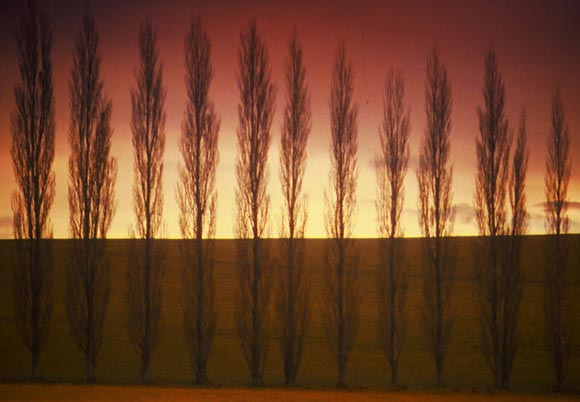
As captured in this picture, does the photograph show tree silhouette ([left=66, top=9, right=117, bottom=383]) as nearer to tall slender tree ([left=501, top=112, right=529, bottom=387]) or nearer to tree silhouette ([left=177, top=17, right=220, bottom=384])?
tree silhouette ([left=177, top=17, right=220, bottom=384])

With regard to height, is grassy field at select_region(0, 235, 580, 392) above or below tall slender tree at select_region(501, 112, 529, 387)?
below

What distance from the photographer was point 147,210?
25.8 meters

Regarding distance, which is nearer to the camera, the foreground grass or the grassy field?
the foreground grass

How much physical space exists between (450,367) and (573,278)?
24.7 m

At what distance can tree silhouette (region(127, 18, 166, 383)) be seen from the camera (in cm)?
2500

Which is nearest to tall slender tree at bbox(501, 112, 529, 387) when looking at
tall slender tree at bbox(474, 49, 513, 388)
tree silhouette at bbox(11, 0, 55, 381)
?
tall slender tree at bbox(474, 49, 513, 388)

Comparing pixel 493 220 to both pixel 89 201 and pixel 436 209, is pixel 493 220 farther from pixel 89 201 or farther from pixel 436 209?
pixel 89 201

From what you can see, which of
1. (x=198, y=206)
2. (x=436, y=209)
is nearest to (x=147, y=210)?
(x=198, y=206)

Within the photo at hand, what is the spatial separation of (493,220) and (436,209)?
2477 millimetres

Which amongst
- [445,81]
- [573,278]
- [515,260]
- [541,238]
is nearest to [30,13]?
[445,81]

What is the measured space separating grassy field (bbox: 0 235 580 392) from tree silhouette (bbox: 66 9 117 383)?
113 inches

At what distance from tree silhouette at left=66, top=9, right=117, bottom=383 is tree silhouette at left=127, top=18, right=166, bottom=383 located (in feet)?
3.59

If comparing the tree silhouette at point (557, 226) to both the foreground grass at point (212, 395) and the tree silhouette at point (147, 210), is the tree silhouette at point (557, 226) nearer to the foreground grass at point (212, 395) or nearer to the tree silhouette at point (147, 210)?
the foreground grass at point (212, 395)

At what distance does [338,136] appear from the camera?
2722cm
